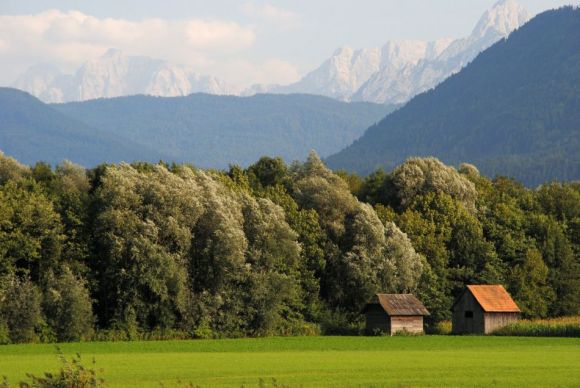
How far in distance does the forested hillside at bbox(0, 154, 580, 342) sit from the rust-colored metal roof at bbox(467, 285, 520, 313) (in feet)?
13.8

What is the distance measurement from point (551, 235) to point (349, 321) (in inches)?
1035

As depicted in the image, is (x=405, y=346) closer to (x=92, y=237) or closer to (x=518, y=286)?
(x=92, y=237)

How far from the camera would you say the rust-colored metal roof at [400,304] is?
9531cm

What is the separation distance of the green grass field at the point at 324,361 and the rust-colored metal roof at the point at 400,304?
7864 millimetres

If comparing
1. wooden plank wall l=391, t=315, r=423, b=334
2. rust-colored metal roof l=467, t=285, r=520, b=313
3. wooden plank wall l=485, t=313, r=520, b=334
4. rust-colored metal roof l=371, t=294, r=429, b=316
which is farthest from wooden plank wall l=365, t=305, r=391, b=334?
wooden plank wall l=485, t=313, r=520, b=334

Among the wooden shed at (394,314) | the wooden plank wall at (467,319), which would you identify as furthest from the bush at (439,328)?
the wooden shed at (394,314)

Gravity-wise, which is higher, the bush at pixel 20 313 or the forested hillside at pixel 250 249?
the forested hillside at pixel 250 249

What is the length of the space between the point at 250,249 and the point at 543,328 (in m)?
24.3

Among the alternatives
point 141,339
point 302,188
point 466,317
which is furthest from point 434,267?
point 141,339

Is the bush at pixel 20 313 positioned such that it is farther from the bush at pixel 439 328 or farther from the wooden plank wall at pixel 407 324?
the bush at pixel 439 328

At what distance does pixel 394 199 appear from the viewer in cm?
12006

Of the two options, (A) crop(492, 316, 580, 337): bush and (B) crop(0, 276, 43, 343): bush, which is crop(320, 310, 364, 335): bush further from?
(B) crop(0, 276, 43, 343): bush

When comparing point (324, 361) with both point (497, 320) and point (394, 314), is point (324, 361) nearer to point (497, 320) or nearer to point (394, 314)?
point (394, 314)

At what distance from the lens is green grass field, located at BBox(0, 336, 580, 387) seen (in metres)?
49.8
